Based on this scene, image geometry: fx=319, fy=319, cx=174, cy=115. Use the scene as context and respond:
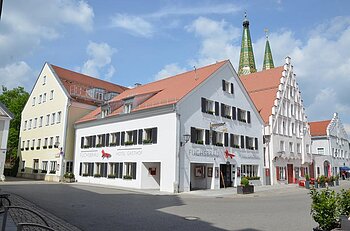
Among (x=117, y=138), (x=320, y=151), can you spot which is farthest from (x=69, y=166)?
(x=320, y=151)

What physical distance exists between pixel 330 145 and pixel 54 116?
147 feet

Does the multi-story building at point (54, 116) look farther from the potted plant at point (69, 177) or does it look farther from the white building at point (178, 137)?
the white building at point (178, 137)

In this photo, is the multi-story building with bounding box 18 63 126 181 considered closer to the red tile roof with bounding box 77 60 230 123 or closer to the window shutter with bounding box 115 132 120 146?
the red tile roof with bounding box 77 60 230 123

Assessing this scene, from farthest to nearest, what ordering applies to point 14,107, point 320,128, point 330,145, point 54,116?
point 320,128, point 330,145, point 14,107, point 54,116

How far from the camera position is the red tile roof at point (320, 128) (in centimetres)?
5656

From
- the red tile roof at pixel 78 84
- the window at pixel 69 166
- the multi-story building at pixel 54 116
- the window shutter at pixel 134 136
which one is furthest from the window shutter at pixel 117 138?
the red tile roof at pixel 78 84

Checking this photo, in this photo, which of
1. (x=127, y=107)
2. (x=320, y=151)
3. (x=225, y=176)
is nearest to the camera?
(x=127, y=107)

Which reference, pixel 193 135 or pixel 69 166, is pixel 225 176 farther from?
pixel 69 166

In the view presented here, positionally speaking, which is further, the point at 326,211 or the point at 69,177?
the point at 69,177

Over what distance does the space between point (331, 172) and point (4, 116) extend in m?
49.4

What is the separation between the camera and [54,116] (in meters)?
Answer: 39.6

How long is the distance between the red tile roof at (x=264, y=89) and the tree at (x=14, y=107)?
36.9 m

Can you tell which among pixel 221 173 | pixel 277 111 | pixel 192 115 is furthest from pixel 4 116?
pixel 277 111

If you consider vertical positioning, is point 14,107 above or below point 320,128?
above
